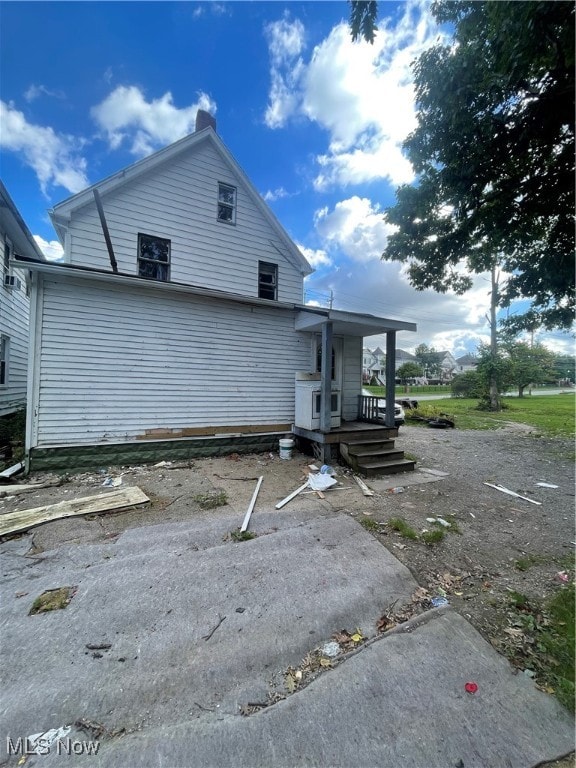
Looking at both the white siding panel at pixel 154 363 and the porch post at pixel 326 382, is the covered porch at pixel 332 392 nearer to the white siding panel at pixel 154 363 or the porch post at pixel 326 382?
the porch post at pixel 326 382

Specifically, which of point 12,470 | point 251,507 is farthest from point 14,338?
point 251,507

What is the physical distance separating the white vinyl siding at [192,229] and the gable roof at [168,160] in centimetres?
12

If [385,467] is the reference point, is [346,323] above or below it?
above

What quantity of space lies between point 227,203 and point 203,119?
2.86 meters

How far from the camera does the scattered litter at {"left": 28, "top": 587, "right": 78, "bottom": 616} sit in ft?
8.25

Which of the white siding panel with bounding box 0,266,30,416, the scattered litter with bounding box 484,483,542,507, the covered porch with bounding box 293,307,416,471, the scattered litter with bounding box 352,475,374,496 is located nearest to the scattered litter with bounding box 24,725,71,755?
the scattered litter with bounding box 352,475,374,496

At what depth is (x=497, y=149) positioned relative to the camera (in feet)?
18.3

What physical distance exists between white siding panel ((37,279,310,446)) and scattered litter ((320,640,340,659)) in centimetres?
554

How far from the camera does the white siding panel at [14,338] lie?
948 cm

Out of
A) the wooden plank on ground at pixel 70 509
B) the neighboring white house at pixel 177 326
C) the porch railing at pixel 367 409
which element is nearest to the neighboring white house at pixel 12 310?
the neighboring white house at pixel 177 326

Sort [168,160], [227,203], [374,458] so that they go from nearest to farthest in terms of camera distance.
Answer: [374,458], [168,160], [227,203]

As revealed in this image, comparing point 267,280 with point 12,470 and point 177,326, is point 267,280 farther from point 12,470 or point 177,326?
point 12,470

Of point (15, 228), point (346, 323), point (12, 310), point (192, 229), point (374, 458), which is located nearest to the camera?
point (374, 458)

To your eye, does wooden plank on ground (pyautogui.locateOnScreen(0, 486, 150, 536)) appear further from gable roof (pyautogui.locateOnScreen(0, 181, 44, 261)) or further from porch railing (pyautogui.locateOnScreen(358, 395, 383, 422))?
gable roof (pyautogui.locateOnScreen(0, 181, 44, 261))
